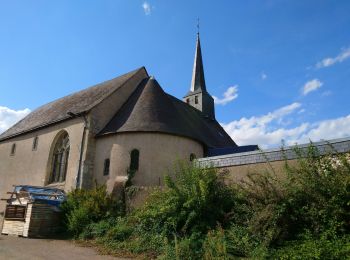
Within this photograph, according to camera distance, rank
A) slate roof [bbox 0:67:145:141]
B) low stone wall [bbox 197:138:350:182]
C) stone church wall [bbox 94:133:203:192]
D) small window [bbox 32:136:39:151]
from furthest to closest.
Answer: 1. small window [bbox 32:136:39:151]
2. slate roof [bbox 0:67:145:141]
3. stone church wall [bbox 94:133:203:192]
4. low stone wall [bbox 197:138:350:182]

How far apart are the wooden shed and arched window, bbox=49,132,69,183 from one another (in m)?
4.24

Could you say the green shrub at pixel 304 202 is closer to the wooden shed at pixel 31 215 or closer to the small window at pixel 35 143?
the wooden shed at pixel 31 215

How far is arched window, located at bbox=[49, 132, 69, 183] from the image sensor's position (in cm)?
1927

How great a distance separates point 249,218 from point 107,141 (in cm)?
1011

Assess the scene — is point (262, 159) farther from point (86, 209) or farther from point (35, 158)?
point (35, 158)

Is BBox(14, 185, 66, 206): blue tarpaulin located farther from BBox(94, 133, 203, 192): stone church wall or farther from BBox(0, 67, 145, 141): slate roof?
BBox(0, 67, 145, 141): slate roof

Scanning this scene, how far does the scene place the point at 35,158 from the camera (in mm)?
20750

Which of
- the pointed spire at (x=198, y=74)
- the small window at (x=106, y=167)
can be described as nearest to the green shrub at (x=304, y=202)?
the small window at (x=106, y=167)

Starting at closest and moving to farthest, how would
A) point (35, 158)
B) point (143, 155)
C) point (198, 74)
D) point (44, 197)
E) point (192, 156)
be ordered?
1. point (44, 197)
2. point (143, 155)
3. point (192, 156)
4. point (35, 158)
5. point (198, 74)

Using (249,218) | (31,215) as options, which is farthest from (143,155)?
(249,218)

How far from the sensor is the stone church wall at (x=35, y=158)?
18.1 meters

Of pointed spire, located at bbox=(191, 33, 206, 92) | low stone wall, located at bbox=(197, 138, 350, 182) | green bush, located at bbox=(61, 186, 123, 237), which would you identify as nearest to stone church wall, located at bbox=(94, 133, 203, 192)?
green bush, located at bbox=(61, 186, 123, 237)

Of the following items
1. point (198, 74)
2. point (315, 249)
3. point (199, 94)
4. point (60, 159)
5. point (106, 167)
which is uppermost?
point (198, 74)

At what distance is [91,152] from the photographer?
17.7 metres
